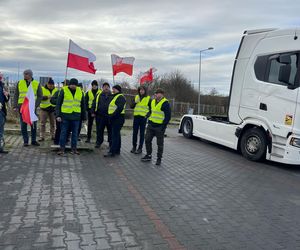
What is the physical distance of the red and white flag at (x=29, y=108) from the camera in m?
8.91

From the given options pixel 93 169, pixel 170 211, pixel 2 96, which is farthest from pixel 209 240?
pixel 2 96

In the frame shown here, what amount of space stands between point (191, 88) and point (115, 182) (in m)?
52.9

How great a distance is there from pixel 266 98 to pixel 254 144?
137cm

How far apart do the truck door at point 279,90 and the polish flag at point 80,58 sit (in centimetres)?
511

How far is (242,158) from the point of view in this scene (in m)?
10.4

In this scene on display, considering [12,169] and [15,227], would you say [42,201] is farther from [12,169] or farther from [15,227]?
[12,169]

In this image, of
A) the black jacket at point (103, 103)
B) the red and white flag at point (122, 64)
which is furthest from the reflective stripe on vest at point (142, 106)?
the red and white flag at point (122, 64)

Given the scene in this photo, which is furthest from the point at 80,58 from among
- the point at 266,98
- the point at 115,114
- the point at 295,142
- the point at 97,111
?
the point at 295,142

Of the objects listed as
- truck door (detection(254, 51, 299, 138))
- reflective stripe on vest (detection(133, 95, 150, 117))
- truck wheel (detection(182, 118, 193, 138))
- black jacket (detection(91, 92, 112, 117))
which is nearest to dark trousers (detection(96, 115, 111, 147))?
black jacket (detection(91, 92, 112, 117))

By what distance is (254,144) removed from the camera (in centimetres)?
983

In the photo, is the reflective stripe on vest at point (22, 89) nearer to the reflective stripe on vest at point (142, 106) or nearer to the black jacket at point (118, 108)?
the black jacket at point (118, 108)

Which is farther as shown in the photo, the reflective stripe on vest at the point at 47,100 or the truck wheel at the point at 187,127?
the truck wheel at the point at 187,127

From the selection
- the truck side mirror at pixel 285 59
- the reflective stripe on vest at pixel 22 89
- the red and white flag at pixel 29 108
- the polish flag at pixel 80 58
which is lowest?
the red and white flag at pixel 29 108

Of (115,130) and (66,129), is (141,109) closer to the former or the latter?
(115,130)
